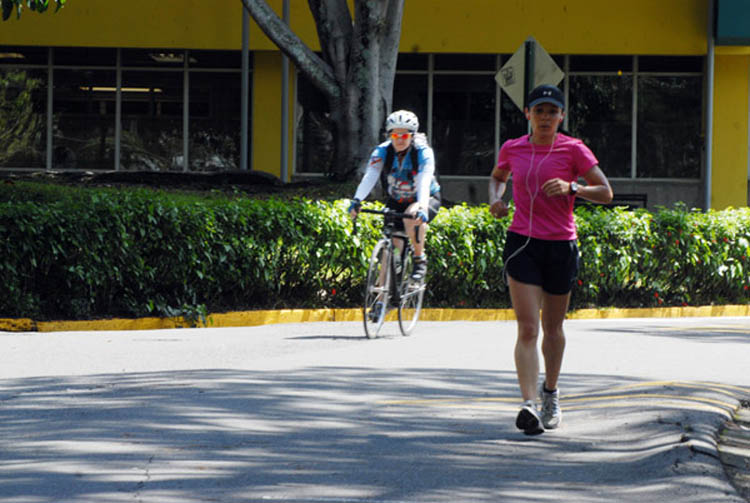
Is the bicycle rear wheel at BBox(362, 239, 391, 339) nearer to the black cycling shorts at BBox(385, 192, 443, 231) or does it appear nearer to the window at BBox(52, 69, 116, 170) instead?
the black cycling shorts at BBox(385, 192, 443, 231)

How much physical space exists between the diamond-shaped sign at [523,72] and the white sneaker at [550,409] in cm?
675

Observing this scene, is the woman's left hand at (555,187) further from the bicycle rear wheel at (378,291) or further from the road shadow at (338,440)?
the bicycle rear wheel at (378,291)

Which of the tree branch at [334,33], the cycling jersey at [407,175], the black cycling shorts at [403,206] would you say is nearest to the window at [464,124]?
the tree branch at [334,33]

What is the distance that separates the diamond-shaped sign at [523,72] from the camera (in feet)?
43.7

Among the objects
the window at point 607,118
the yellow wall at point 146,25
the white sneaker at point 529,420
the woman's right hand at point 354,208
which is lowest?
the white sneaker at point 529,420

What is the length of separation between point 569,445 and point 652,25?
2092cm

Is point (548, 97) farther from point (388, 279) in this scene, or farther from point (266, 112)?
point (266, 112)

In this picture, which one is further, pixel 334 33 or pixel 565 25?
pixel 565 25

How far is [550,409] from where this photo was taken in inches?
270

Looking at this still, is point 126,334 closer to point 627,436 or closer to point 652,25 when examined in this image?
point 627,436

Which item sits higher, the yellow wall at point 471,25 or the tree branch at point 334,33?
the yellow wall at point 471,25

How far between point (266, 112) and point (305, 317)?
46.2ft

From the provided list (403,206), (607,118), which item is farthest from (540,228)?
(607,118)

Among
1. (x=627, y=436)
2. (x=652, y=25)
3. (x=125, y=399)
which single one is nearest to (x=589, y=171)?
(x=627, y=436)
